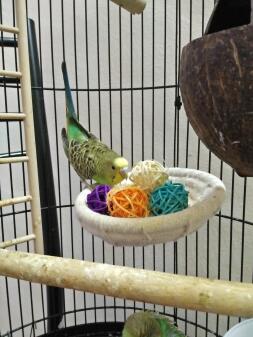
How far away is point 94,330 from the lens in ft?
3.00

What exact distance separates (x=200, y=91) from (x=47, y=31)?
1159 mm

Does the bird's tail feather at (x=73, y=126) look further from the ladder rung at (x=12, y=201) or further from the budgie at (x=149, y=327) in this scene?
the budgie at (x=149, y=327)

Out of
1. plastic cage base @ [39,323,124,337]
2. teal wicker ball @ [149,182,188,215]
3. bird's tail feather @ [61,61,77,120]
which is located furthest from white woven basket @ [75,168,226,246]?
plastic cage base @ [39,323,124,337]

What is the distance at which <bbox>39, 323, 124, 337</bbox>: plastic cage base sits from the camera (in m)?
0.90

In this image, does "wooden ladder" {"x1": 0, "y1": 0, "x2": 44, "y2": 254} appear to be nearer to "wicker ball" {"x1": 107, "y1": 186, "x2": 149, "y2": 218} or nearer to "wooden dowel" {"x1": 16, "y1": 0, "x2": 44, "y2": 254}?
"wooden dowel" {"x1": 16, "y1": 0, "x2": 44, "y2": 254}

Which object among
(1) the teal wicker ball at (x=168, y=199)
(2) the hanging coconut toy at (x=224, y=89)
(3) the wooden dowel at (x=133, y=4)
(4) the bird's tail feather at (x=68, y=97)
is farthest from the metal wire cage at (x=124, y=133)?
(2) the hanging coconut toy at (x=224, y=89)

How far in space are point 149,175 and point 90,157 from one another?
163mm

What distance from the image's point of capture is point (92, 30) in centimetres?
123

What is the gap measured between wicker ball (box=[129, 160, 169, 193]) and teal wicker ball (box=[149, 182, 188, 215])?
3 centimetres

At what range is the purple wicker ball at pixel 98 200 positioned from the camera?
0.68 metres

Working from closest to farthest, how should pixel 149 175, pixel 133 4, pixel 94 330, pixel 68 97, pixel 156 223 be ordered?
pixel 133 4 < pixel 156 223 < pixel 149 175 < pixel 68 97 < pixel 94 330

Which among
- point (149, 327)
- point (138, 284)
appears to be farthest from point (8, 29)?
point (149, 327)

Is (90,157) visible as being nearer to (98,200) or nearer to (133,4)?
(98,200)

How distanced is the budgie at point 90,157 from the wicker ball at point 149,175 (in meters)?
0.08
